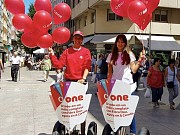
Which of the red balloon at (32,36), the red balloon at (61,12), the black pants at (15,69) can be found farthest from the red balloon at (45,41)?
the black pants at (15,69)

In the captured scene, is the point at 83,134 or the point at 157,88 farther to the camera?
the point at 157,88

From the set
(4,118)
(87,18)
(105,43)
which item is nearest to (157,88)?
(4,118)

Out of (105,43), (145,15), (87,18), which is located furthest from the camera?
(87,18)

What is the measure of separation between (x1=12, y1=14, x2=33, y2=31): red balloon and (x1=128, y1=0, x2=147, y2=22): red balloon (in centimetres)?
190

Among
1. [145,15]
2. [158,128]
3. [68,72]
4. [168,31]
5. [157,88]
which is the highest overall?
[168,31]

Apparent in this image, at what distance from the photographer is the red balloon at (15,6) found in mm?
6090

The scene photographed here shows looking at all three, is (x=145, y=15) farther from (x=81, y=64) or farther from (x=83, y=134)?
(x=83, y=134)

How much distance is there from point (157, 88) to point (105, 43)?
17.3m

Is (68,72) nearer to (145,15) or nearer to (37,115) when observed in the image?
(145,15)

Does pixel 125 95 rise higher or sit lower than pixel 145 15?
lower

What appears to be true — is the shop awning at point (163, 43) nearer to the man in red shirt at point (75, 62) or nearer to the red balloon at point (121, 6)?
the red balloon at point (121, 6)

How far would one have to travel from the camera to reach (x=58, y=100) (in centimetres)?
454

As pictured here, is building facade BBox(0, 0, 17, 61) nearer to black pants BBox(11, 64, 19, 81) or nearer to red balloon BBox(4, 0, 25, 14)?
black pants BBox(11, 64, 19, 81)

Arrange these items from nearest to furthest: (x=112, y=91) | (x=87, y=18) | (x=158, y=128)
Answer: (x=112, y=91) < (x=158, y=128) < (x=87, y=18)
